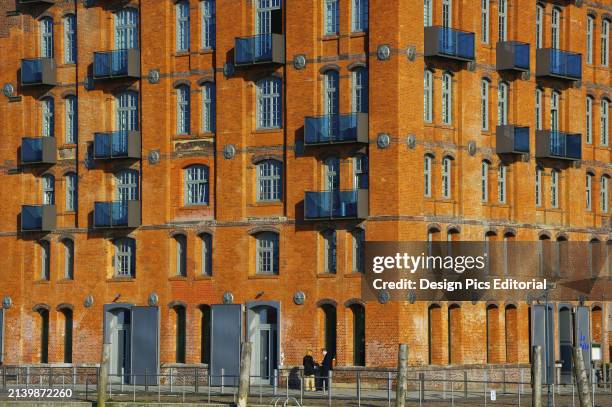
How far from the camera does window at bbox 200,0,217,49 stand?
70.8 metres

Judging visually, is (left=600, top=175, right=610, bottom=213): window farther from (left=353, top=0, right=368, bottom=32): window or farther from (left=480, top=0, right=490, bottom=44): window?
(left=353, top=0, right=368, bottom=32): window

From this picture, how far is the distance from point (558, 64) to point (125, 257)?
62.4ft

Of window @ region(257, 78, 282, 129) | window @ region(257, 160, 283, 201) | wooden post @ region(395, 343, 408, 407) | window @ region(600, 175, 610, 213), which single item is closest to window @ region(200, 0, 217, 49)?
window @ region(257, 78, 282, 129)

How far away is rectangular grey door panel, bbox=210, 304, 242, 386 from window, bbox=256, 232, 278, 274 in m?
1.75

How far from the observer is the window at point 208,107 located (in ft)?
232

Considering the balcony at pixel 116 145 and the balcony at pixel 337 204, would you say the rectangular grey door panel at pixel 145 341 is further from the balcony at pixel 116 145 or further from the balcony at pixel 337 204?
the balcony at pixel 337 204

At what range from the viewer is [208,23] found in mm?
71125

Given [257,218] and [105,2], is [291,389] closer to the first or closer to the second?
[257,218]

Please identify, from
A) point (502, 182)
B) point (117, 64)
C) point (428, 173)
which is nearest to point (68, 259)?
point (117, 64)

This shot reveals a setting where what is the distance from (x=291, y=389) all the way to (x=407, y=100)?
11.3 m

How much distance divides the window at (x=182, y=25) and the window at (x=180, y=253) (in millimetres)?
7420

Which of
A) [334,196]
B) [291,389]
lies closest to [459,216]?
[334,196]

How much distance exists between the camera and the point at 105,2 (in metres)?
73.4

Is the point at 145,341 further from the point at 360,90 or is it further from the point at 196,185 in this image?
the point at 360,90
